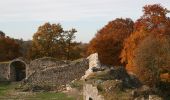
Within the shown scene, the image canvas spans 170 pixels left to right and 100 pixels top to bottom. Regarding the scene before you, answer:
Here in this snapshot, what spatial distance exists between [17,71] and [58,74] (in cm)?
1585

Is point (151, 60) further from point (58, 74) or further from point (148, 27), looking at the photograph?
point (148, 27)

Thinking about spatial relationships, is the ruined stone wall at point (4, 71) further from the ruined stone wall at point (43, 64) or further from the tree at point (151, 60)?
the tree at point (151, 60)

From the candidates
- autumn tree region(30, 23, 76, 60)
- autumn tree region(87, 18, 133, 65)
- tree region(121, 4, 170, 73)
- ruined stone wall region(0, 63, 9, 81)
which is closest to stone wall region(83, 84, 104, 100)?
tree region(121, 4, 170, 73)

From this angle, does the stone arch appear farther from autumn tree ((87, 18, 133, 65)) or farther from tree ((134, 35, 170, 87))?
tree ((134, 35, 170, 87))

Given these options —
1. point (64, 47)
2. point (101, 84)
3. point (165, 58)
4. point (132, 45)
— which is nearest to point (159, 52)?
point (165, 58)

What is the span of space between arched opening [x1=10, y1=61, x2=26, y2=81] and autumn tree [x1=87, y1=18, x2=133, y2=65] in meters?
7.89

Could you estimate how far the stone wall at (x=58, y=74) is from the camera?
1911 inches

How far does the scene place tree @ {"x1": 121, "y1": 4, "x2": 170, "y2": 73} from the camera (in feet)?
174

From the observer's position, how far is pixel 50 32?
237 ft

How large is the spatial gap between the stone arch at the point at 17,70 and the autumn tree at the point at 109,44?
788 cm

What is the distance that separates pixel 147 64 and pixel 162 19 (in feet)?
36.3

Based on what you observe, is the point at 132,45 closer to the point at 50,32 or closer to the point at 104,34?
the point at 104,34

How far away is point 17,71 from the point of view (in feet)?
210

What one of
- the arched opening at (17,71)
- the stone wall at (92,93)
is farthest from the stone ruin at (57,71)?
the stone wall at (92,93)
